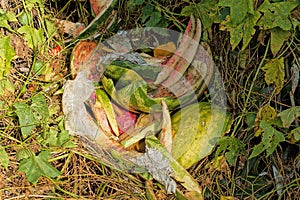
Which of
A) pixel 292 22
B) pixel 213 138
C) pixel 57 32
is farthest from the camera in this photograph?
pixel 57 32

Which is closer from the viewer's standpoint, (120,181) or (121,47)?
(120,181)

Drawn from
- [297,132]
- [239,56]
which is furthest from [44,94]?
[297,132]

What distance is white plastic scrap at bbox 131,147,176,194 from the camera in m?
1.56

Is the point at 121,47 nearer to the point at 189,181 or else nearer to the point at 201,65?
the point at 201,65

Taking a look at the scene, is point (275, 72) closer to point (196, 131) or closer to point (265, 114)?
point (265, 114)

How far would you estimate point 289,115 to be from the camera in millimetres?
1515

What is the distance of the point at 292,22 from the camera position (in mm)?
1500

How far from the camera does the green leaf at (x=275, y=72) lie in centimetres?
156

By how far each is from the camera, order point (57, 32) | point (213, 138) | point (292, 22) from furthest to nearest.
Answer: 1. point (57, 32)
2. point (213, 138)
3. point (292, 22)

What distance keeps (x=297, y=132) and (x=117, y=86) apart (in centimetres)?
60

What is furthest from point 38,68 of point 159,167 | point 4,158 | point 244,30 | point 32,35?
point 244,30

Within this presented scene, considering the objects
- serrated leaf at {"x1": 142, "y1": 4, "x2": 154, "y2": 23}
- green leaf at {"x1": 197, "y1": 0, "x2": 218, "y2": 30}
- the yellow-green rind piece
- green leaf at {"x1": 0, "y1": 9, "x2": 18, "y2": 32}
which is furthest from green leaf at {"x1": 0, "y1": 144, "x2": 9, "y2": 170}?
green leaf at {"x1": 197, "y1": 0, "x2": 218, "y2": 30}

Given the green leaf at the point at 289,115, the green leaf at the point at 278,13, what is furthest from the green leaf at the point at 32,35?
the green leaf at the point at 289,115

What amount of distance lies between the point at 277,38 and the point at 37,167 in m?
0.83
